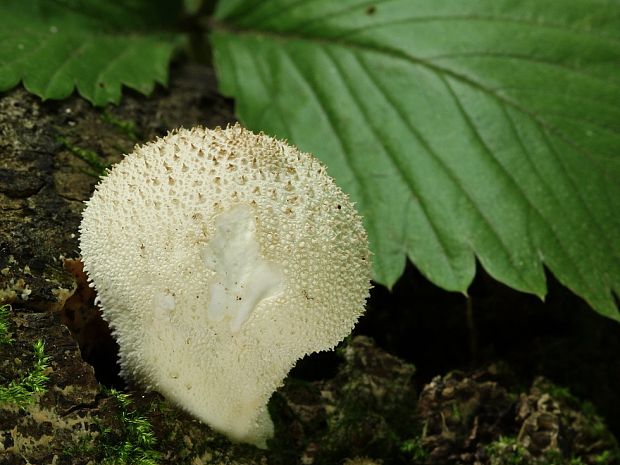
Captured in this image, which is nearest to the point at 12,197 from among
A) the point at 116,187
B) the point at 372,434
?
the point at 116,187

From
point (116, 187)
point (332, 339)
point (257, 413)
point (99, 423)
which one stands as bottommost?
point (257, 413)

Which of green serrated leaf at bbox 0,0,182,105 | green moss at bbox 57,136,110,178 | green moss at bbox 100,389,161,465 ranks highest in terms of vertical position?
green serrated leaf at bbox 0,0,182,105

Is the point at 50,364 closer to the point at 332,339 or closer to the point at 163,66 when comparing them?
the point at 332,339

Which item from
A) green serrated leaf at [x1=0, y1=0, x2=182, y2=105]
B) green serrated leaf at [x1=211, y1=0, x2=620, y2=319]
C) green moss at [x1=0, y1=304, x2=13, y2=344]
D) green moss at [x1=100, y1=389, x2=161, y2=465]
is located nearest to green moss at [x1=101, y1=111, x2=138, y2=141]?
green serrated leaf at [x1=0, y1=0, x2=182, y2=105]

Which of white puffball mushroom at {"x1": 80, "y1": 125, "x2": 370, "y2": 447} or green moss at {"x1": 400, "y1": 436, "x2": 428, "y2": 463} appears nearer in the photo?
white puffball mushroom at {"x1": 80, "y1": 125, "x2": 370, "y2": 447}

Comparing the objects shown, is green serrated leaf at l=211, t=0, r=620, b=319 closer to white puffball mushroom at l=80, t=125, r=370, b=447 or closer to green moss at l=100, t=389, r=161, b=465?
white puffball mushroom at l=80, t=125, r=370, b=447

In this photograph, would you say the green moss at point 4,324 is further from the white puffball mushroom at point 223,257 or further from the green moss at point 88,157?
the green moss at point 88,157
